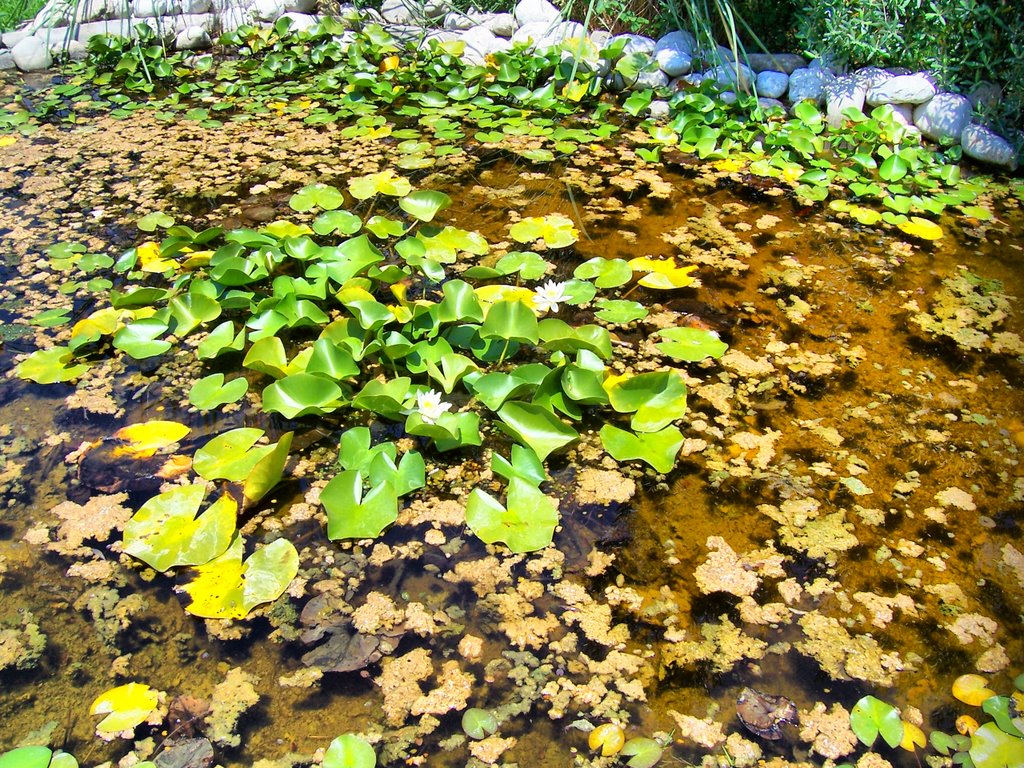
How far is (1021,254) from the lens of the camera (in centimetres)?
289

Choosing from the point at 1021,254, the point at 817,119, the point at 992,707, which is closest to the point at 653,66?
the point at 817,119

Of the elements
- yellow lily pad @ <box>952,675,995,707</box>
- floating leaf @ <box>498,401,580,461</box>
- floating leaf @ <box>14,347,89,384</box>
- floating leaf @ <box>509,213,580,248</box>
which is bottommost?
floating leaf @ <box>14,347,89,384</box>

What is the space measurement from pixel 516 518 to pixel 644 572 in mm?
302

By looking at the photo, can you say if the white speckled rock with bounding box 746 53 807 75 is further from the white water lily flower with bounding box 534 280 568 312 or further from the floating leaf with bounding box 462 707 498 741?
the floating leaf with bounding box 462 707 498 741

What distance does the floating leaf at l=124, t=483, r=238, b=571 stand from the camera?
5.43 feet

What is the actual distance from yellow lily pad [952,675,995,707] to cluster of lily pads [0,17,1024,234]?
200 centimetres

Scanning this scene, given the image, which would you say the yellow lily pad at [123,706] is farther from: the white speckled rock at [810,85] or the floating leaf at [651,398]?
the white speckled rock at [810,85]

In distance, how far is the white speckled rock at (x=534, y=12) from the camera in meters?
4.64

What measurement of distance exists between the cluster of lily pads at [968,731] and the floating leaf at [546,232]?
1.78 metres

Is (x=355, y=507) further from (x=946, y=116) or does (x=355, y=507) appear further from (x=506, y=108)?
(x=946, y=116)

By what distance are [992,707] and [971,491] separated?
642mm

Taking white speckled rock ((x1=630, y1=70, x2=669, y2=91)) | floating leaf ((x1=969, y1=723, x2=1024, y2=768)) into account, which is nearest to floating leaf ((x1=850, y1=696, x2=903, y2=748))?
floating leaf ((x1=969, y1=723, x2=1024, y2=768))

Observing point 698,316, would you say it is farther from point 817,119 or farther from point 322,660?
point 817,119

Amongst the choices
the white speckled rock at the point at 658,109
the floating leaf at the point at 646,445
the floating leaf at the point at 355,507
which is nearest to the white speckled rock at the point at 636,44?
the white speckled rock at the point at 658,109
